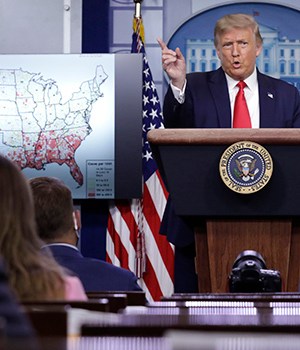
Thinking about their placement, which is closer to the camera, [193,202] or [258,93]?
[193,202]

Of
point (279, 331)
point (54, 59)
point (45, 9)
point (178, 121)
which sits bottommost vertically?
point (279, 331)

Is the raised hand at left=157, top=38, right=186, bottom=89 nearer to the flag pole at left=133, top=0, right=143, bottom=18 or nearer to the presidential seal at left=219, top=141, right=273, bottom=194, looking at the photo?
the presidential seal at left=219, top=141, right=273, bottom=194

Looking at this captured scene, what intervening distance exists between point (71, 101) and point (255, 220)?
14.6 feet

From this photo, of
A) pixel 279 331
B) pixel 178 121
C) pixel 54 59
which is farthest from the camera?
pixel 54 59

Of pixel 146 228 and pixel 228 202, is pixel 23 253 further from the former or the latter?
pixel 146 228

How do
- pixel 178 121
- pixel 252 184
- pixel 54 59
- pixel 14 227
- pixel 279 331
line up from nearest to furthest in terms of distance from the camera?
pixel 279 331
pixel 14 227
pixel 252 184
pixel 178 121
pixel 54 59

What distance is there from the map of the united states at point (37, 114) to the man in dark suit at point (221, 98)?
351cm

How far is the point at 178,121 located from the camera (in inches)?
158

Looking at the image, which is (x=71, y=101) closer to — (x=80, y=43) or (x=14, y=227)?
(x=80, y=43)

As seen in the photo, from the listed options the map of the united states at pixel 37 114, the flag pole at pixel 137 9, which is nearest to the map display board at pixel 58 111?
the map of the united states at pixel 37 114

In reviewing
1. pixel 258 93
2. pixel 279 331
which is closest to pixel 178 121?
pixel 258 93

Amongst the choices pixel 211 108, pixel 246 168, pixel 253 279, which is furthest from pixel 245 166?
pixel 211 108

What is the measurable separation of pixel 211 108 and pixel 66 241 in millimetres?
1252

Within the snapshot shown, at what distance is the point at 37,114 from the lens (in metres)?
7.86
